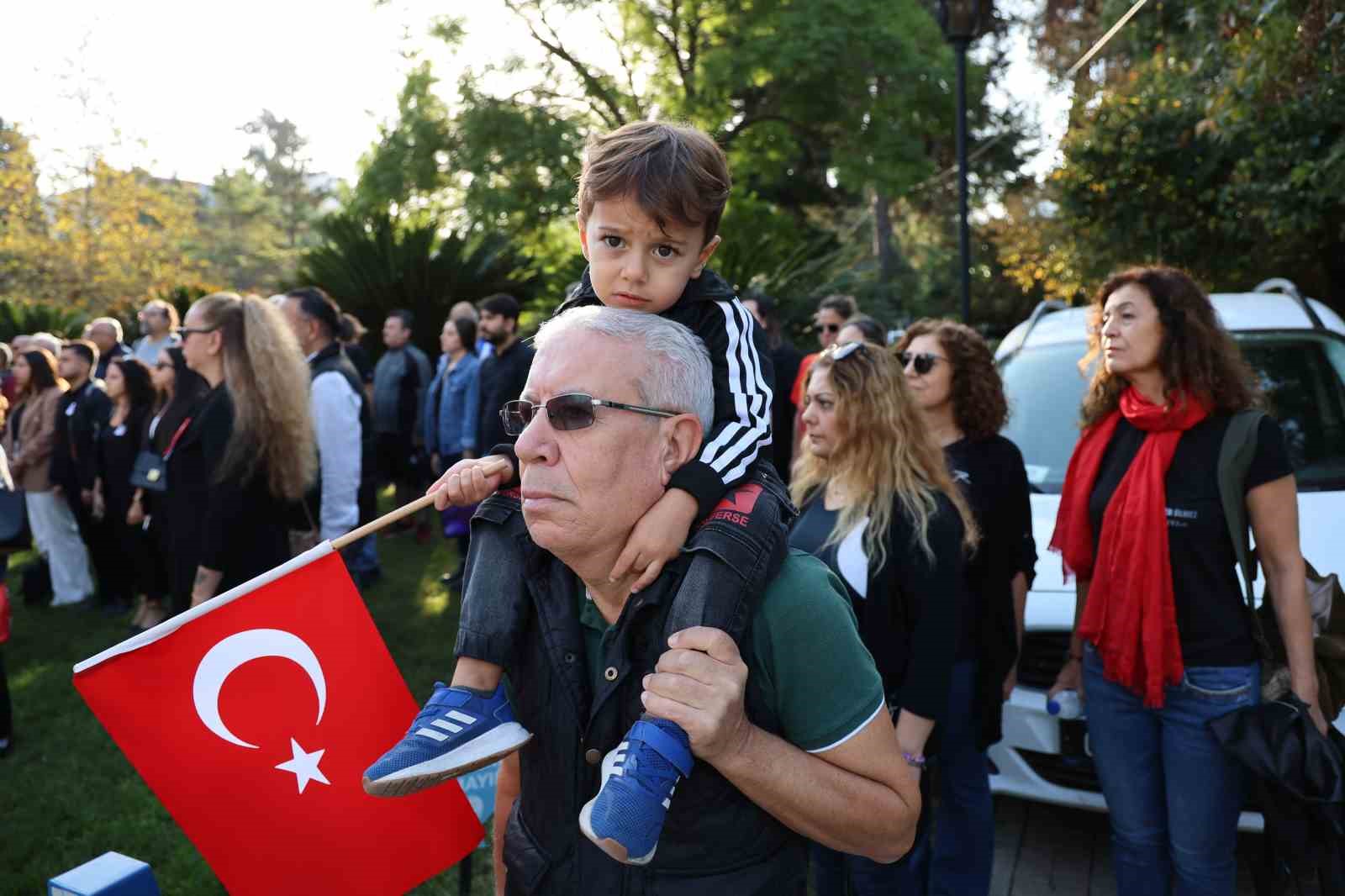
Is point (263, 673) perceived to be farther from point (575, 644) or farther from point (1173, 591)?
point (1173, 591)

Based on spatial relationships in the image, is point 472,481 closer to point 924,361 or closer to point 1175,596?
point 1175,596

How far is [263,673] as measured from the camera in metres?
2.16

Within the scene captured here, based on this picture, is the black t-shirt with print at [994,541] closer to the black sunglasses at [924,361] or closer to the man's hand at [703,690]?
the black sunglasses at [924,361]

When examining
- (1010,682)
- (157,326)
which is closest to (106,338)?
(157,326)

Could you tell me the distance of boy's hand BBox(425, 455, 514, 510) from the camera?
6.32 ft

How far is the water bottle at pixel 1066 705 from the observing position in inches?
143

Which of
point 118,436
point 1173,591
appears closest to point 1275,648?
point 1173,591

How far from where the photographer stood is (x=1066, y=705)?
12.0 ft

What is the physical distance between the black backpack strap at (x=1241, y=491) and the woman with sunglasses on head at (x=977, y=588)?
0.76m

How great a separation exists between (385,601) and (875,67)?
41.3 ft

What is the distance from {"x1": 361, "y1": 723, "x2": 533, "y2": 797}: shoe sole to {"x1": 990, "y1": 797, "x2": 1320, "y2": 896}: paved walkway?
120 inches

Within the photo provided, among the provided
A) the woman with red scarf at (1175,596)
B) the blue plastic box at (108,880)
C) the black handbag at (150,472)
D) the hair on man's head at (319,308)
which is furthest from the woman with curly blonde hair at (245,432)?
the woman with red scarf at (1175,596)

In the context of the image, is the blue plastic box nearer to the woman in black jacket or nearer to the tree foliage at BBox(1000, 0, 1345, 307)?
the woman in black jacket

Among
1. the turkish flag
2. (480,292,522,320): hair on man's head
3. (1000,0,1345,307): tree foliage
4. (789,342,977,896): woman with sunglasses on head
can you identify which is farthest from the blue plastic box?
(1000,0,1345,307): tree foliage
